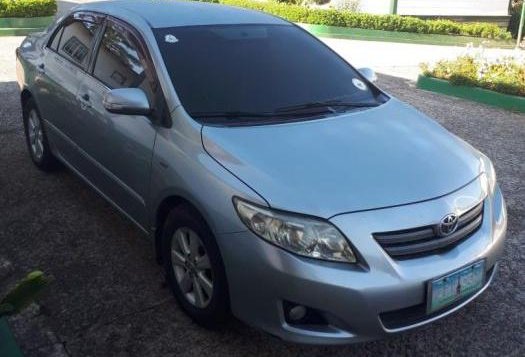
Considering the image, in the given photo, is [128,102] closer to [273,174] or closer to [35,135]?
[273,174]

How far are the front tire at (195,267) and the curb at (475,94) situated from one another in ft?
19.5

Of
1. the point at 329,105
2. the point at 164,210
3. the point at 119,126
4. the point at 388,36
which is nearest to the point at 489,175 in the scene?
the point at 329,105

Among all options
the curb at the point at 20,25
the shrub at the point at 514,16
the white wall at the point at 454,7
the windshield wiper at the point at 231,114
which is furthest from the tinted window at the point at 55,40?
the shrub at the point at 514,16

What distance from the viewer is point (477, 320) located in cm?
318

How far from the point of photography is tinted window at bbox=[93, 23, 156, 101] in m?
3.47

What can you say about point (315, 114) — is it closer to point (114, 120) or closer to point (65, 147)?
point (114, 120)

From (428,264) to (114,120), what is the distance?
2.06 m

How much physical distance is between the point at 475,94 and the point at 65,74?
5.83 m

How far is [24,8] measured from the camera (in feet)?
39.9

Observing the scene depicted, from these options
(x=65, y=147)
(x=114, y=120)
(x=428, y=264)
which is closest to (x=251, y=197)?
(x=428, y=264)

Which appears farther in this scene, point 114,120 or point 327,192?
point 114,120

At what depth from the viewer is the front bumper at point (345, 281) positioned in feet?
7.92

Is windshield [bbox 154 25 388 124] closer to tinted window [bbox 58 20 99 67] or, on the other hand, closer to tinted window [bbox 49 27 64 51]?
tinted window [bbox 58 20 99 67]

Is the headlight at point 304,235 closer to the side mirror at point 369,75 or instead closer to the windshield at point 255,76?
the windshield at point 255,76
